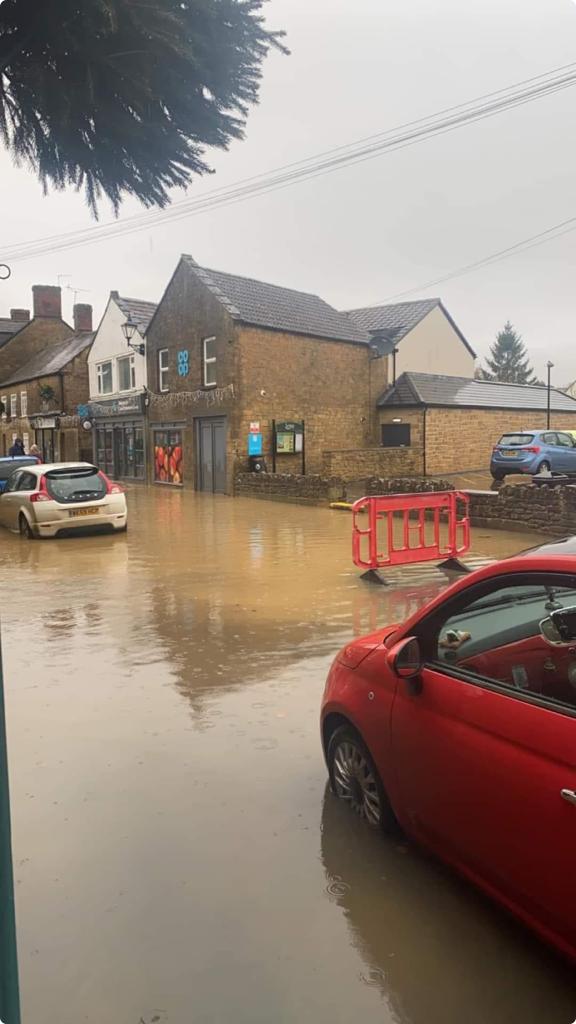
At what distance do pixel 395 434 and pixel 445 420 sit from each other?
1949 millimetres

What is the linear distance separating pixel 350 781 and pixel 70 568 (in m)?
7.88

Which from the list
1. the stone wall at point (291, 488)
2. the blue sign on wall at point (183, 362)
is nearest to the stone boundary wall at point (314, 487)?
the stone wall at point (291, 488)

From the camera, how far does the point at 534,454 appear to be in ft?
64.7

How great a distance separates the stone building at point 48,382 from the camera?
36.4m

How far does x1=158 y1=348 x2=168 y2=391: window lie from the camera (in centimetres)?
2786

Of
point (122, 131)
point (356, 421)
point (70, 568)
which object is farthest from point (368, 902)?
point (356, 421)

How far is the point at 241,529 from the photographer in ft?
48.2

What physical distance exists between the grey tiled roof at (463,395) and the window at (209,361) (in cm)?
669

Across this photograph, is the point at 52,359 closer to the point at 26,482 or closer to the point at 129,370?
the point at 129,370

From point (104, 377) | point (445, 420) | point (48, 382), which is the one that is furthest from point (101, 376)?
point (445, 420)

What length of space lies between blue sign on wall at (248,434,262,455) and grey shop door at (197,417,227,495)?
93 cm

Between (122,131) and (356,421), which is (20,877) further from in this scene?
(356,421)

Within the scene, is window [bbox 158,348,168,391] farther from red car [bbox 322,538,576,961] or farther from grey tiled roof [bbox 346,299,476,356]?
red car [bbox 322,538,576,961]

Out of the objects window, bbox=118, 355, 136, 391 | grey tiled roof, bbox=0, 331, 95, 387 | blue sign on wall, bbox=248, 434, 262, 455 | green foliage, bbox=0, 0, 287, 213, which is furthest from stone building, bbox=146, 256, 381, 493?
green foliage, bbox=0, 0, 287, 213
